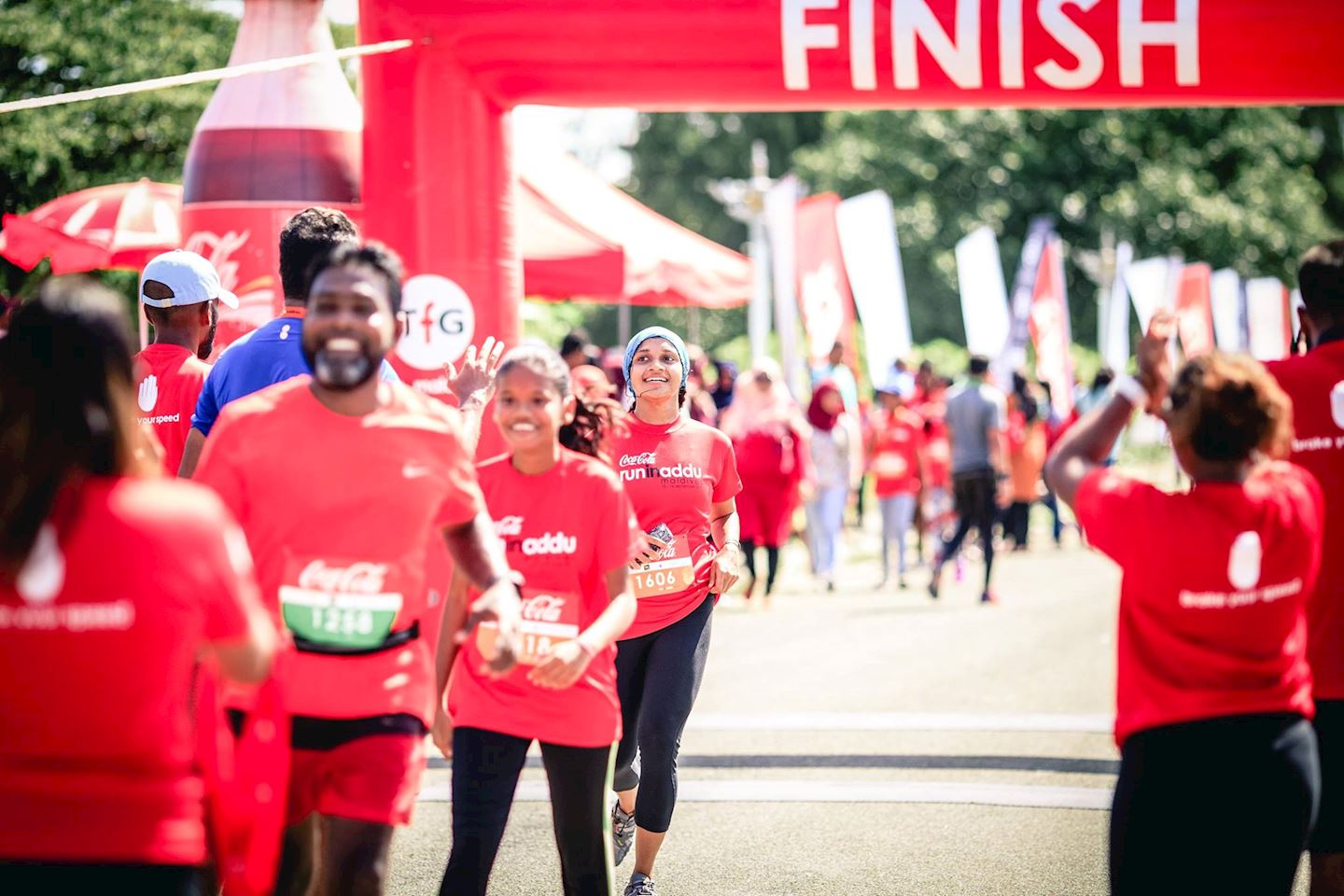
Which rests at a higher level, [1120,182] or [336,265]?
[1120,182]

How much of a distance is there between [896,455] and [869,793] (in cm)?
878

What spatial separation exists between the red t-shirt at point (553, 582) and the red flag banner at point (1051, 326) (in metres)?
19.3

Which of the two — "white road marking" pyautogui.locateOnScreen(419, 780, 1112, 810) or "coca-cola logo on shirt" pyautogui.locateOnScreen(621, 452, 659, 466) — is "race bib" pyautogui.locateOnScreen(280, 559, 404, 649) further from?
"white road marking" pyautogui.locateOnScreen(419, 780, 1112, 810)

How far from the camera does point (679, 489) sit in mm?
6113

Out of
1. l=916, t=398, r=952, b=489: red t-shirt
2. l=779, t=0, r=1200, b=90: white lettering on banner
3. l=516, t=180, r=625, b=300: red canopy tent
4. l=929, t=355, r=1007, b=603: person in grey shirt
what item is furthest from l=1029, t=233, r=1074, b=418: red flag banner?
l=779, t=0, r=1200, b=90: white lettering on banner

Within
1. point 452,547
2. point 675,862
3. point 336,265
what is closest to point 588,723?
point 452,547

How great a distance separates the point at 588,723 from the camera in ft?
14.2

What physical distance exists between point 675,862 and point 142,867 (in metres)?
3.76

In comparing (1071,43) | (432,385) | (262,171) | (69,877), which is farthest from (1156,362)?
(262,171)

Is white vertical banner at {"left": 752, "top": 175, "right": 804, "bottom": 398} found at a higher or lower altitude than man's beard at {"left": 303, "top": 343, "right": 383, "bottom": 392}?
higher

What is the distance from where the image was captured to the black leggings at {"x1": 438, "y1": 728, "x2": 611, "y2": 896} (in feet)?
13.7

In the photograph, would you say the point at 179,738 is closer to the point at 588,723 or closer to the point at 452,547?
the point at 452,547

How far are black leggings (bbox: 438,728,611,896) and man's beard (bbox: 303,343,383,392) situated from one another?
44.7 inches

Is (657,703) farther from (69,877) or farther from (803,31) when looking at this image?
(803,31)
